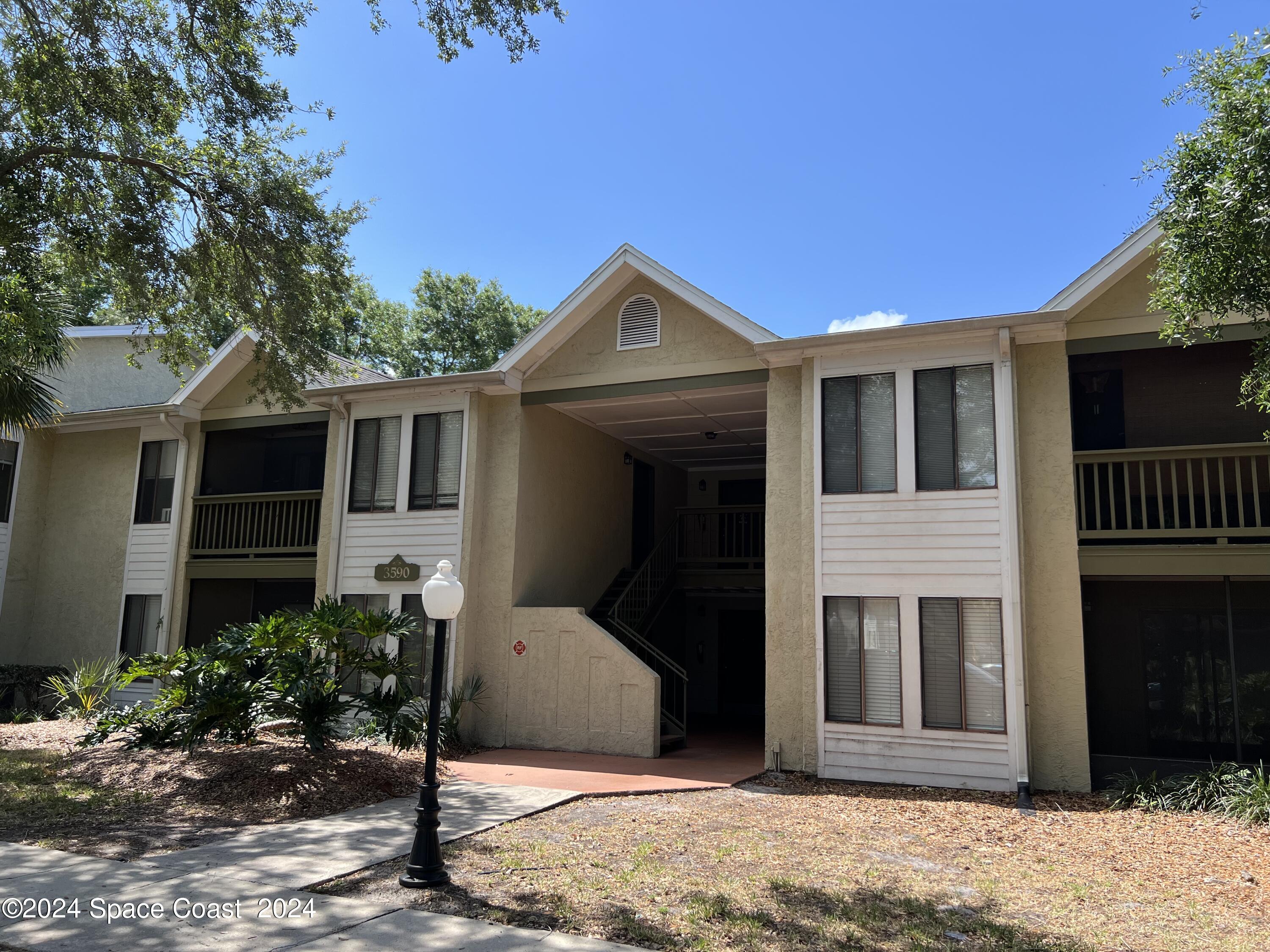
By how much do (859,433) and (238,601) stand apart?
13.9m

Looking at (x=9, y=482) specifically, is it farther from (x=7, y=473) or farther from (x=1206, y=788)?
(x=1206, y=788)

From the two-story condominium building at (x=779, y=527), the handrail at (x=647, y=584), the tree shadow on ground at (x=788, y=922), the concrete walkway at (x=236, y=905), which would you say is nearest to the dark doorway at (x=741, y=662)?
the two-story condominium building at (x=779, y=527)

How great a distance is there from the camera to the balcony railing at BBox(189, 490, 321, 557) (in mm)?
16656

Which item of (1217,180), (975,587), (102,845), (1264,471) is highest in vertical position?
(1217,180)

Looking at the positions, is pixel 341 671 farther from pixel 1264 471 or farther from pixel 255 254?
pixel 1264 471

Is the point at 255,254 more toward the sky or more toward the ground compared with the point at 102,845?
more toward the sky

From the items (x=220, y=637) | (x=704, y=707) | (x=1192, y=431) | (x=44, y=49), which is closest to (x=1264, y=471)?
(x=1192, y=431)

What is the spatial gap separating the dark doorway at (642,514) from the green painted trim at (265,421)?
6.35 metres

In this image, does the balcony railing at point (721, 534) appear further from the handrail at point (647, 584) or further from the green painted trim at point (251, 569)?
the green painted trim at point (251, 569)

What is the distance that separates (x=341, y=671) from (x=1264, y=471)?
14521 millimetres

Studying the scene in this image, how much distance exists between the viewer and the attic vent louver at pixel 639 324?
14180 millimetres

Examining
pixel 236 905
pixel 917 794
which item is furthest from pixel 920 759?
pixel 236 905

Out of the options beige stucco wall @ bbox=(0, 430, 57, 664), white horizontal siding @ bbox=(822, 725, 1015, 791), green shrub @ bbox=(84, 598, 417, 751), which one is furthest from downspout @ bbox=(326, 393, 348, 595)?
white horizontal siding @ bbox=(822, 725, 1015, 791)

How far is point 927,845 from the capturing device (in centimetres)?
852
